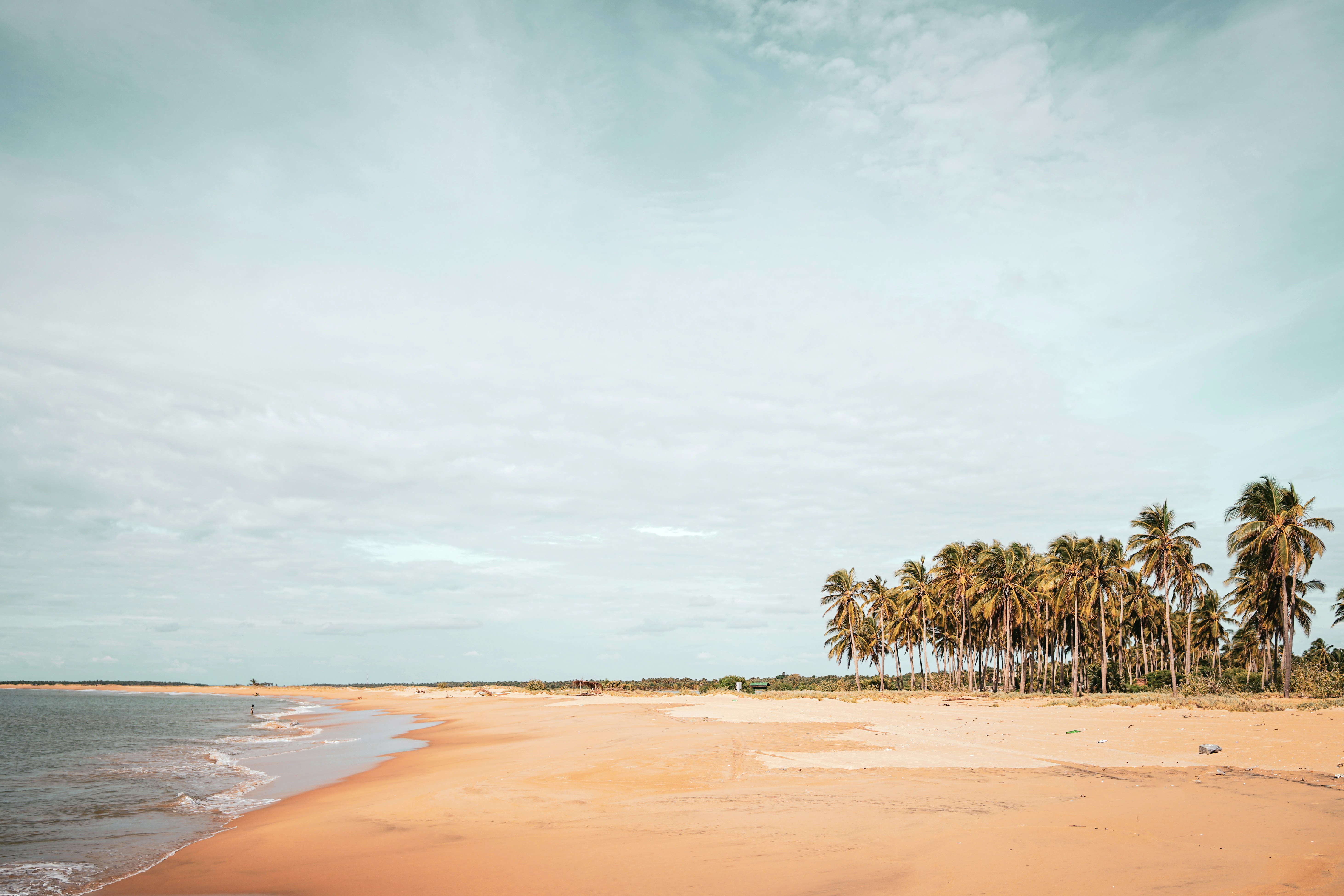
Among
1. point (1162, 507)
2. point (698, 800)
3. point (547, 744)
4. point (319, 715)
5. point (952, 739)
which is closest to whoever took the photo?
point (698, 800)

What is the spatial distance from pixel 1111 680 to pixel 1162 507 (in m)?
22.1

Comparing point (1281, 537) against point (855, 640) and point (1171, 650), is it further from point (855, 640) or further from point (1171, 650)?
point (855, 640)

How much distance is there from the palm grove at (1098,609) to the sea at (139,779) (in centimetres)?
4347

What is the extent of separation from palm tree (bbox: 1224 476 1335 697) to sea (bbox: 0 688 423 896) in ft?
154

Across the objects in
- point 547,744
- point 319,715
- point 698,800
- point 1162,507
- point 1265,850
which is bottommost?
point 319,715

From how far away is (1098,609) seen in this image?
2494 inches

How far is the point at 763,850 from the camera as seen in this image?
32.2 ft

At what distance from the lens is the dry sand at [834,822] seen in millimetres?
8430

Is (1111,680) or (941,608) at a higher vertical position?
(941,608)

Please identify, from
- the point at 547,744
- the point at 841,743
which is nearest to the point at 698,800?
the point at 841,743

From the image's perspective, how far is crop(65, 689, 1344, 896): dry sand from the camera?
8430 mm

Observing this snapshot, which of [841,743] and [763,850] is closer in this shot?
[763,850]

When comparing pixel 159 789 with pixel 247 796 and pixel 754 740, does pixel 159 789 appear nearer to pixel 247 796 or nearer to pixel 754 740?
pixel 247 796

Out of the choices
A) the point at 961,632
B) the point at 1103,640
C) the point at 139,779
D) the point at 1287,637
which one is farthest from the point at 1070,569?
the point at 139,779
